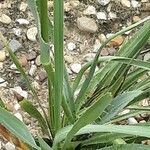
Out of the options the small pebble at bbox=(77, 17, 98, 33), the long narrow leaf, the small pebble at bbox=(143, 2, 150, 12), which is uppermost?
the long narrow leaf

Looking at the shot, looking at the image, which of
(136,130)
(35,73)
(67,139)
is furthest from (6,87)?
(136,130)

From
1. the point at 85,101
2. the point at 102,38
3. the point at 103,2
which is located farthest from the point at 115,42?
the point at 85,101

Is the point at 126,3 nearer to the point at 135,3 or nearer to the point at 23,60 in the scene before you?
the point at 135,3

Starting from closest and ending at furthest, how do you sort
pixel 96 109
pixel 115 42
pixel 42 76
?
pixel 96 109 < pixel 42 76 < pixel 115 42

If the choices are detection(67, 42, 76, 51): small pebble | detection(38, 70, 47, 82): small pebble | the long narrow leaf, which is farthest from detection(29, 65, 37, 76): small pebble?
the long narrow leaf

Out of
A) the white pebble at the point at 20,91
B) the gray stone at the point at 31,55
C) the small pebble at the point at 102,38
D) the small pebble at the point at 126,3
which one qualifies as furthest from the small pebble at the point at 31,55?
the small pebble at the point at 126,3

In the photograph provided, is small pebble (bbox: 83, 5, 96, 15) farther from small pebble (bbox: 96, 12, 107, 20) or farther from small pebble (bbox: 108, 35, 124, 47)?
small pebble (bbox: 108, 35, 124, 47)
